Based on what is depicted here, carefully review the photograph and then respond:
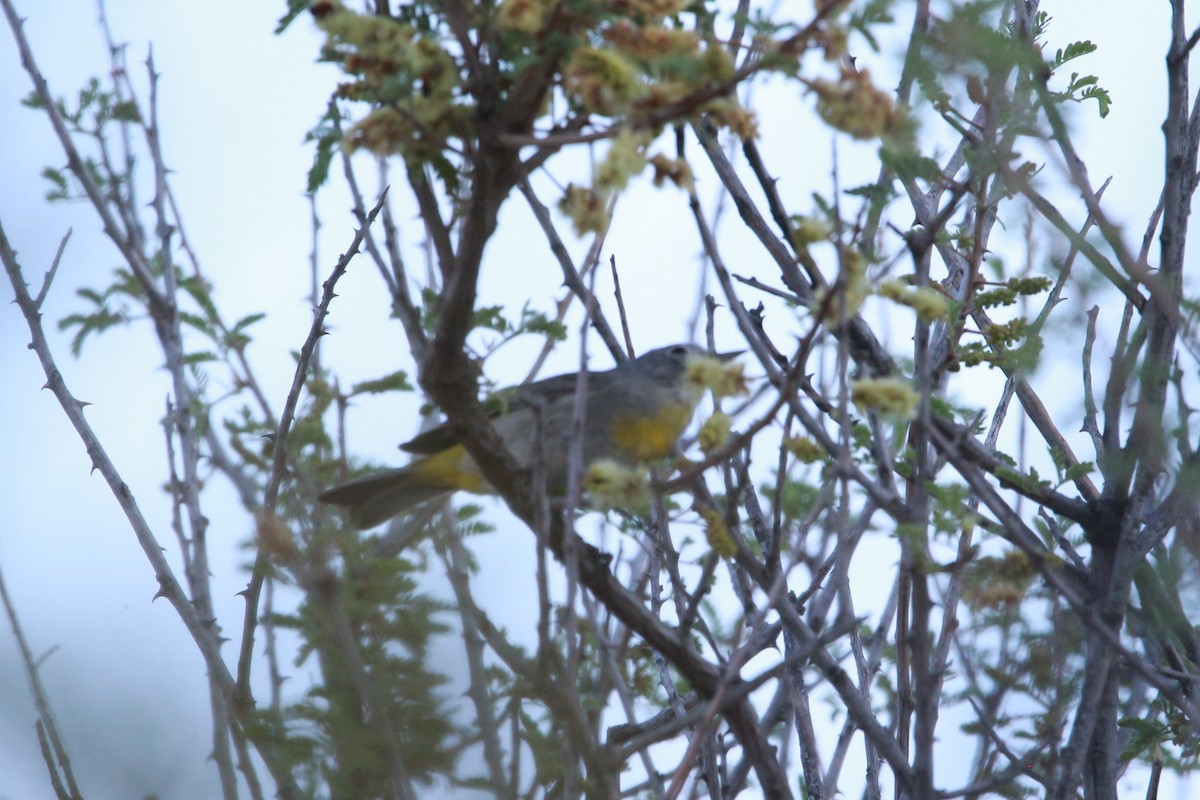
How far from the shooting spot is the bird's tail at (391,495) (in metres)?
6.15

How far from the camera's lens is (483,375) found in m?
3.42

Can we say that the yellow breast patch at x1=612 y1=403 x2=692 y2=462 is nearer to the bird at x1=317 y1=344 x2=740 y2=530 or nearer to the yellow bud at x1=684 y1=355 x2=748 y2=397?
the bird at x1=317 y1=344 x2=740 y2=530

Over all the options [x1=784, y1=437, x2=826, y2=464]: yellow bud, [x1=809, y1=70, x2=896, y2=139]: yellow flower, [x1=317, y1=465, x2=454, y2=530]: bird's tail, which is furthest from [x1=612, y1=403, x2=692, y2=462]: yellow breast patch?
[x1=809, y1=70, x2=896, y2=139]: yellow flower

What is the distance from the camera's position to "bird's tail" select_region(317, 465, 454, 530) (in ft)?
20.2

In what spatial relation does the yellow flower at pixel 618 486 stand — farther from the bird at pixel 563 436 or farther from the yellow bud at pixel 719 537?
the bird at pixel 563 436

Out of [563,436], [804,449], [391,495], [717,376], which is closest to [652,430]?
[563,436]

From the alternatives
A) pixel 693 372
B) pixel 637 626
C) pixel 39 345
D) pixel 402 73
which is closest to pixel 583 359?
pixel 693 372

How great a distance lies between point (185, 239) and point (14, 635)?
8.63 feet

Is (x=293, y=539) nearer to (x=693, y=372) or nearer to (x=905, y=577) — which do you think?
(x=693, y=372)


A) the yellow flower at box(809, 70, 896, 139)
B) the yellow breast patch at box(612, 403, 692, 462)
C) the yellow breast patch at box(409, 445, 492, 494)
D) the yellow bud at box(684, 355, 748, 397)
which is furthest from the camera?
the yellow breast patch at box(409, 445, 492, 494)

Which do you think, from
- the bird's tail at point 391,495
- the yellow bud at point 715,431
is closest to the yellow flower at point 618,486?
the yellow bud at point 715,431

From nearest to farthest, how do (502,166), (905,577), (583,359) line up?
1. (502,166)
2. (583,359)
3. (905,577)

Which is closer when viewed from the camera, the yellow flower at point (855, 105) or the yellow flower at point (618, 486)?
the yellow flower at point (855, 105)

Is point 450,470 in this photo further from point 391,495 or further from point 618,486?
point 618,486
